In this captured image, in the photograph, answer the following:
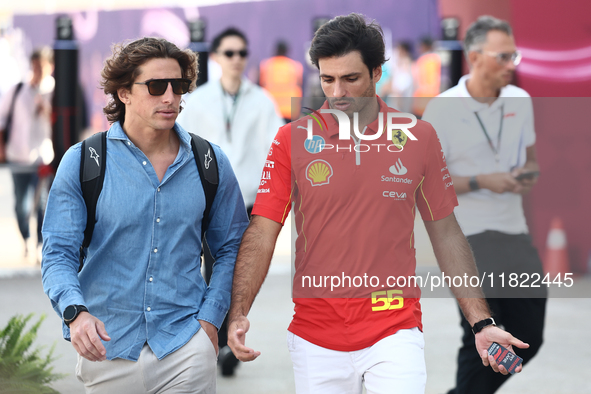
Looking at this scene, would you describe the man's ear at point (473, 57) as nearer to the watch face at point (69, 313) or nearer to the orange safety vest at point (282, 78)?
the watch face at point (69, 313)

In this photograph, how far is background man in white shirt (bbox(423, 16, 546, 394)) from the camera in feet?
15.3

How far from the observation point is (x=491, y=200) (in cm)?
469

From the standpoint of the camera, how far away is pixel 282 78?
13.0 metres

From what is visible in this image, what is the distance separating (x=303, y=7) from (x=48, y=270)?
10.6 meters

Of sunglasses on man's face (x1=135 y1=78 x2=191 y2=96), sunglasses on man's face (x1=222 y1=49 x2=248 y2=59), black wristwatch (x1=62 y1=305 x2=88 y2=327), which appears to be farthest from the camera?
sunglasses on man's face (x1=222 y1=49 x2=248 y2=59)

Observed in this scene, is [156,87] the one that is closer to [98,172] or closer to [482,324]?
[98,172]

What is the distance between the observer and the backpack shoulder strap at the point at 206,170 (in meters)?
3.22

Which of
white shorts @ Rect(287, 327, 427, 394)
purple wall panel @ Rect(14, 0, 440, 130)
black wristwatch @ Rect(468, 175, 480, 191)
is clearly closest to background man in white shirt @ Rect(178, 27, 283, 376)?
black wristwatch @ Rect(468, 175, 480, 191)

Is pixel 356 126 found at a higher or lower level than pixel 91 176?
higher

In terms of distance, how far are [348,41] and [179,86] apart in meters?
0.71

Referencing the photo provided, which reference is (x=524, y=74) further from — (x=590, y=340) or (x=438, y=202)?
(x=438, y=202)

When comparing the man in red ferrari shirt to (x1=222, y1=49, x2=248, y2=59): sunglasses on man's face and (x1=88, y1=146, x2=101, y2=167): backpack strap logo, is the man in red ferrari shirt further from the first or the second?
(x1=222, y1=49, x2=248, y2=59): sunglasses on man's face

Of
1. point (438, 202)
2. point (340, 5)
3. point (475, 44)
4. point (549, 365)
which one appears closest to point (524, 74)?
point (340, 5)

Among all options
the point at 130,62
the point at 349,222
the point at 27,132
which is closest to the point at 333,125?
the point at 349,222
